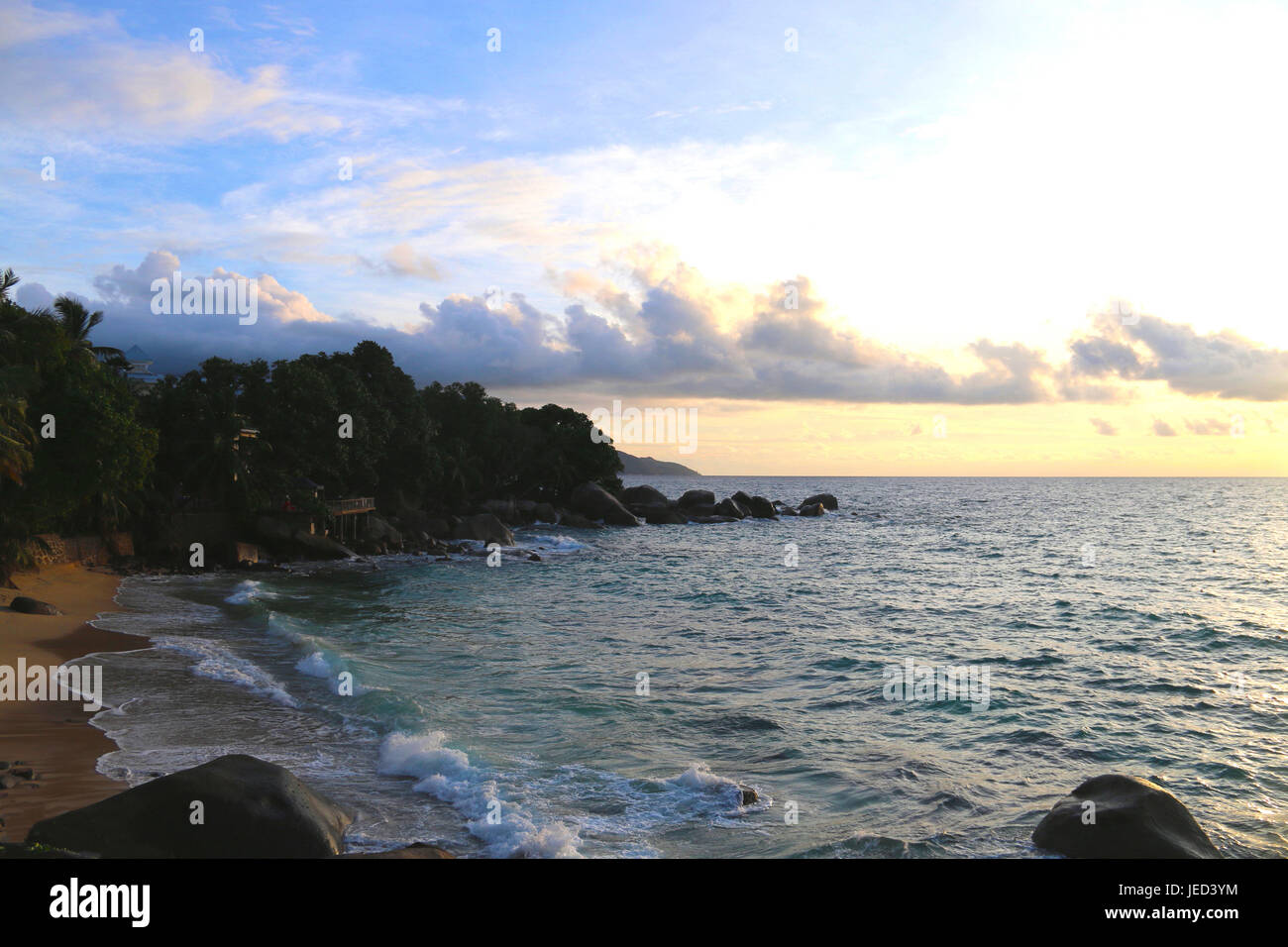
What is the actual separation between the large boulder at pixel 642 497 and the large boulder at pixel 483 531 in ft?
99.7

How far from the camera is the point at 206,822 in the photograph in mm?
10484

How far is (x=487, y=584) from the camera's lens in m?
43.1

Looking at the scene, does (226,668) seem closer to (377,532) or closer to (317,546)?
(317,546)

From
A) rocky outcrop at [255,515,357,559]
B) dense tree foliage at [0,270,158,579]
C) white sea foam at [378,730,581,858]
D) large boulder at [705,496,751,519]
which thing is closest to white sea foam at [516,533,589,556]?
rocky outcrop at [255,515,357,559]

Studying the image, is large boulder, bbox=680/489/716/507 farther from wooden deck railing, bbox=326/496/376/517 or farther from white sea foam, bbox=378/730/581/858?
white sea foam, bbox=378/730/581/858

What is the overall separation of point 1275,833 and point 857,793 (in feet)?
21.4

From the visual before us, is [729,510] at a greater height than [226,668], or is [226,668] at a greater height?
[729,510]

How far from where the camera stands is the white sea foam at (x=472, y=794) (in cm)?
1176

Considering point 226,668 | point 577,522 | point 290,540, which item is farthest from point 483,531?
point 226,668

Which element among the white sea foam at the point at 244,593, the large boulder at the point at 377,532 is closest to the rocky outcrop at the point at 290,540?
the large boulder at the point at 377,532

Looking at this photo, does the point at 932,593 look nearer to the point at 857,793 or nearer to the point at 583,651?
the point at 583,651

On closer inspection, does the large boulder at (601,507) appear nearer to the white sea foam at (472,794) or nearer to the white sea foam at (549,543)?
the white sea foam at (549,543)

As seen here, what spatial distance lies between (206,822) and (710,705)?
484 inches
